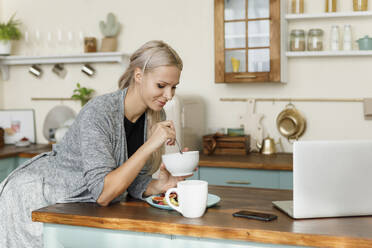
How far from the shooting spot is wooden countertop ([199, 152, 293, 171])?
9.87 feet

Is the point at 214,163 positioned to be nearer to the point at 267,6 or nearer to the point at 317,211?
the point at 267,6

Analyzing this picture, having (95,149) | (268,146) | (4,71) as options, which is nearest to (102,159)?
(95,149)

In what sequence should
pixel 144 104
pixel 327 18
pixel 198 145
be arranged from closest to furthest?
pixel 144 104 → pixel 327 18 → pixel 198 145

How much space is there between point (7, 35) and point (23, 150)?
1121mm

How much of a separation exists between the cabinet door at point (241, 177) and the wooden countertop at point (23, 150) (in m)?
1.43

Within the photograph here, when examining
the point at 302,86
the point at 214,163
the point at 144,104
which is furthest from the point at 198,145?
the point at 144,104

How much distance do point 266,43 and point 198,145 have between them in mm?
950

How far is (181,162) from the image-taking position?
Result: 64.4 inches

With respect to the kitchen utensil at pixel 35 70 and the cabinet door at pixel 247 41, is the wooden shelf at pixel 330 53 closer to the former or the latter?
the cabinet door at pixel 247 41

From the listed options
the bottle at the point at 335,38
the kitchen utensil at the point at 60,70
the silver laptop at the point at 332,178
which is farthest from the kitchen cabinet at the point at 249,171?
the kitchen utensil at the point at 60,70

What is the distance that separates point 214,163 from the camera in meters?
3.13

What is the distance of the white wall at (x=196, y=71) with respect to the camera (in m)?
3.37

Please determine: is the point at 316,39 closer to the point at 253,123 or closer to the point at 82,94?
the point at 253,123

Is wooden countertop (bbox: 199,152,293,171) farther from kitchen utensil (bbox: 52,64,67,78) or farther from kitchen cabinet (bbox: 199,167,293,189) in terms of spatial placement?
kitchen utensil (bbox: 52,64,67,78)
